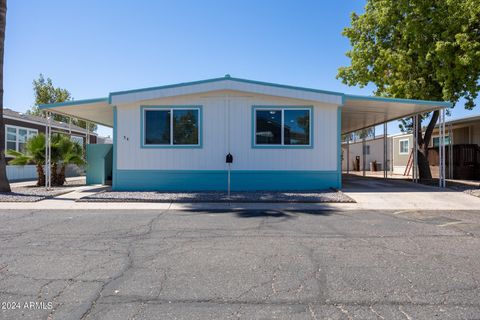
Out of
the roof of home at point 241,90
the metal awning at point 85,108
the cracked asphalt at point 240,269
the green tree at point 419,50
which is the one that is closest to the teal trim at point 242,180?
the roof of home at point 241,90

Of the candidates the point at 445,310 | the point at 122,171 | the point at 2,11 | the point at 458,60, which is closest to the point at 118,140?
the point at 122,171

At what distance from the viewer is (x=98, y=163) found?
15.3 metres

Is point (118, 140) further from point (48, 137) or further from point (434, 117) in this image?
point (434, 117)

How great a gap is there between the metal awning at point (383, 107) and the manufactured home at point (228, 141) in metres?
0.09

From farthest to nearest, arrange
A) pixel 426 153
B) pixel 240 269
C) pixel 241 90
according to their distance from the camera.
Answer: pixel 426 153 → pixel 241 90 → pixel 240 269

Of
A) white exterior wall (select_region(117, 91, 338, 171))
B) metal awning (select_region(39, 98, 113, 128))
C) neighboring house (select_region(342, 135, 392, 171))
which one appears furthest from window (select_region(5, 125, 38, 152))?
neighboring house (select_region(342, 135, 392, 171))

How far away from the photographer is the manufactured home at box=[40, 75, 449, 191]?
1254cm

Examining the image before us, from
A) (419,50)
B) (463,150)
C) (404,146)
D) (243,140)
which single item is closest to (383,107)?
(419,50)

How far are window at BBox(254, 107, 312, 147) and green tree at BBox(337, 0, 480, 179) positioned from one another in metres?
6.84

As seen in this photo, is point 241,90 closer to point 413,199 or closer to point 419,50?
point 413,199

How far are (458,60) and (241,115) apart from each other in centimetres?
959

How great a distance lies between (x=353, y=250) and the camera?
17.1 ft

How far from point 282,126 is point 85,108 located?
7.91m

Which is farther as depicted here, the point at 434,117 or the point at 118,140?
the point at 434,117
